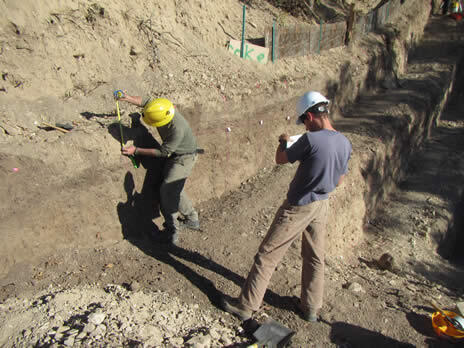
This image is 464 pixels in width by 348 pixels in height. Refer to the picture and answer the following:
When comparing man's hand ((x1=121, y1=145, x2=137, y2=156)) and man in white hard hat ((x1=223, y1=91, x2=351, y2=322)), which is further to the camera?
man's hand ((x1=121, y1=145, x2=137, y2=156))

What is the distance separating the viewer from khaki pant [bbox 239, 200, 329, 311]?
3094 mm

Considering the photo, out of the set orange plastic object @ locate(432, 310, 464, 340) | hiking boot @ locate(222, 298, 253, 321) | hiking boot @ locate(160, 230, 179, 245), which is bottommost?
orange plastic object @ locate(432, 310, 464, 340)

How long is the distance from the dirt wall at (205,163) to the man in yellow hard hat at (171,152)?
1.19 ft

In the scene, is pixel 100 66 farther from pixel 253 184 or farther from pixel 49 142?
pixel 253 184

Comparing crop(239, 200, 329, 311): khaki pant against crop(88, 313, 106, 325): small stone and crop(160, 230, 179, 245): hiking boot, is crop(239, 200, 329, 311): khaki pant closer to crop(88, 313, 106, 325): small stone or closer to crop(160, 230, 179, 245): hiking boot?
crop(88, 313, 106, 325): small stone

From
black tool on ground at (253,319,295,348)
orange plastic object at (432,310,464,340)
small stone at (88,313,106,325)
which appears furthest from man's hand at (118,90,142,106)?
orange plastic object at (432,310,464,340)

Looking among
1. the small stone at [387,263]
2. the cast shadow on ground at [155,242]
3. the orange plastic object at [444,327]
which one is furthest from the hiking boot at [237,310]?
the small stone at [387,263]

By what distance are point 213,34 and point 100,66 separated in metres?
2.73

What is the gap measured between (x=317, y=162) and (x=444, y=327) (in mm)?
2084

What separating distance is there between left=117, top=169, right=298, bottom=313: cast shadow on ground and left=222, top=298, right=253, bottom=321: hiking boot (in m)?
0.17

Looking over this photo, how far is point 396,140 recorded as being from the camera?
30.2ft

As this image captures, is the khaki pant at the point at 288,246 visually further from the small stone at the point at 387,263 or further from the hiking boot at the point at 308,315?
the small stone at the point at 387,263

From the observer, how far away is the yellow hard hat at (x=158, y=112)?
383 centimetres

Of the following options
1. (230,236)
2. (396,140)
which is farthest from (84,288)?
(396,140)
